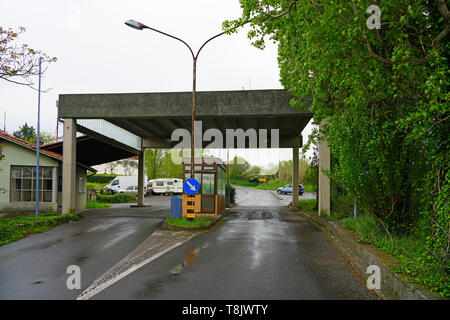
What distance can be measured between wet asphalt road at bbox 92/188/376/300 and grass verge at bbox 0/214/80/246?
5.68 m

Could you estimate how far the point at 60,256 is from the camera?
861cm

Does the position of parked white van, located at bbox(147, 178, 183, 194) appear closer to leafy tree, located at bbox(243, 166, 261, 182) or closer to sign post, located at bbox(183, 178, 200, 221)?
sign post, located at bbox(183, 178, 200, 221)

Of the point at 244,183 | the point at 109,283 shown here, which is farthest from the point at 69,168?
the point at 244,183

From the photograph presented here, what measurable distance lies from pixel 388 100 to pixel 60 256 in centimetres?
827

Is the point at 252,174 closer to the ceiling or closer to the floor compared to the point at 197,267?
closer to the ceiling

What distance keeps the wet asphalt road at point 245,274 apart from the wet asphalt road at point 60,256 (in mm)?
978

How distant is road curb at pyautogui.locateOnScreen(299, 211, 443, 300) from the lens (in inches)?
192

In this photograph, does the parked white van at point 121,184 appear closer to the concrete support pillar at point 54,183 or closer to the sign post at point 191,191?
the concrete support pillar at point 54,183

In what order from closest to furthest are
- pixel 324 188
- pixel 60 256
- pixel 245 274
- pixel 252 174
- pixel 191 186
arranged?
pixel 245 274, pixel 60 256, pixel 191 186, pixel 324 188, pixel 252 174

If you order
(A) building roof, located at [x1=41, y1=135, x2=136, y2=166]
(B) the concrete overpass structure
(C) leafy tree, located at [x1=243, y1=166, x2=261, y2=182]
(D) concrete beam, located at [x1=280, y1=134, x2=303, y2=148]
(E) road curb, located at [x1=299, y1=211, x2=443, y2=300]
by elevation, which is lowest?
(E) road curb, located at [x1=299, y1=211, x2=443, y2=300]

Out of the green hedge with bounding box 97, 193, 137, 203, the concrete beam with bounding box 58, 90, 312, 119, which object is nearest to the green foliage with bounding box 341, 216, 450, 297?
the concrete beam with bounding box 58, 90, 312, 119

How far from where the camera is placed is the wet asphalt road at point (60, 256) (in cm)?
590

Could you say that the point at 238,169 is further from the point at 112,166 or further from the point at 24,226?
Answer: the point at 24,226
